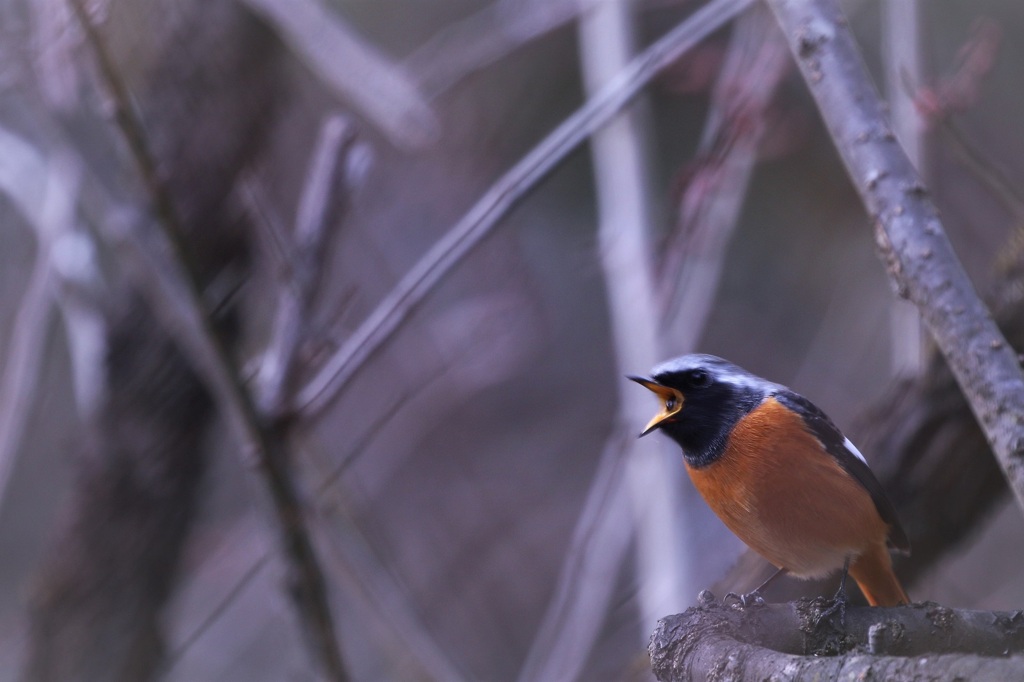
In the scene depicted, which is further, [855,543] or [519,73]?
[519,73]

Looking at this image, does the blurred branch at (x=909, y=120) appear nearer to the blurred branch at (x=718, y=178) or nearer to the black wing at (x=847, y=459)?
the blurred branch at (x=718, y=178)

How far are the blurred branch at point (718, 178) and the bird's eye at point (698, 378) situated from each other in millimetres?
993

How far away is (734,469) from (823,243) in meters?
5.38

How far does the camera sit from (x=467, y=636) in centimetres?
674

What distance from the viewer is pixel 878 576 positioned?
101 inches

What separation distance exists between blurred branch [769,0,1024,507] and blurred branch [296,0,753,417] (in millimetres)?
502

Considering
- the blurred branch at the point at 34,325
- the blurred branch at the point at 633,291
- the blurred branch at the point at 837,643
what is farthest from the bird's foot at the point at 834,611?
the blurred branch at the point at 34,325

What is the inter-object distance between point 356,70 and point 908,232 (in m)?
2.33


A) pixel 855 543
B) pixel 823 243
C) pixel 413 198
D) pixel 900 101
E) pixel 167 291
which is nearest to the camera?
pixel 855 543

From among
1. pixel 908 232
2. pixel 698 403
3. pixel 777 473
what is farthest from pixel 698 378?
pixel 908 232

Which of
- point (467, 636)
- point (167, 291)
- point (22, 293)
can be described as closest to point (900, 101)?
point (167, 291)

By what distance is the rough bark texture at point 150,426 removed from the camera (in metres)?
4.51

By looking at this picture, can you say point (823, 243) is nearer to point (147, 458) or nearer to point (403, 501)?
point (403, 501)

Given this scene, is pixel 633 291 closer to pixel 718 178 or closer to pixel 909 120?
pixel 718 178
